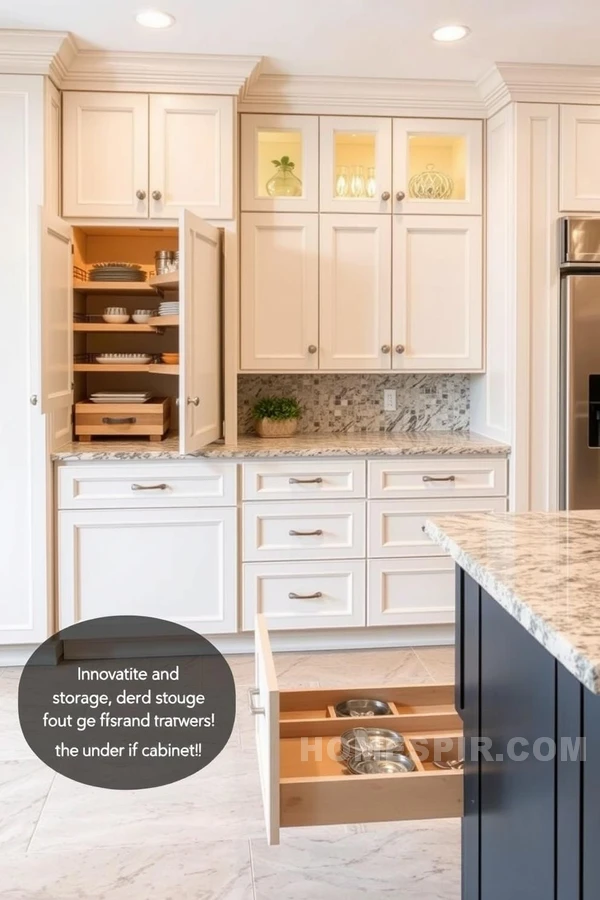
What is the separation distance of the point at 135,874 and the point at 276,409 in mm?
2198

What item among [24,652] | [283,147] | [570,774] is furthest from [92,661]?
[570,774]

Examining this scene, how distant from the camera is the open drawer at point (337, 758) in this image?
1487 millimetres

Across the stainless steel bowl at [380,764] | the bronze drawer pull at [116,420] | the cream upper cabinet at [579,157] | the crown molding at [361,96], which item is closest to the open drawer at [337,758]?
the stainless steel bowl at [380,764]

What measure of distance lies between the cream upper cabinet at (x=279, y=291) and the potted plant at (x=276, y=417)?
0.67 feet

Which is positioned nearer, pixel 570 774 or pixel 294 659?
pixel 570 774

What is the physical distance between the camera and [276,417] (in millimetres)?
3738

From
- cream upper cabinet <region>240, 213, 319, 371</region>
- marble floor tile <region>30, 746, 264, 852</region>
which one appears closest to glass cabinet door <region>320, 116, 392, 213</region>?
cream upper cabinet <region>240, 213, 319, 371</region>

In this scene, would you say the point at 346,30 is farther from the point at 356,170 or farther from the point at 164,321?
the point at 164,321

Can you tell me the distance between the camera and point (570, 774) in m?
1.01

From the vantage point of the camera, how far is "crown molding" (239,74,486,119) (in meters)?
Result: 3.51

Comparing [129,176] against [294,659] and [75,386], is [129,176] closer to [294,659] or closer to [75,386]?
[75,386]

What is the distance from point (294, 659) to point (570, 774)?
7.92 ft

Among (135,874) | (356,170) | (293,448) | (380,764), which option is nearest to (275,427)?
(293,448)

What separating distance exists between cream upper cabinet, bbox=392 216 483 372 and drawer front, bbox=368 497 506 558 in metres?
0.67
